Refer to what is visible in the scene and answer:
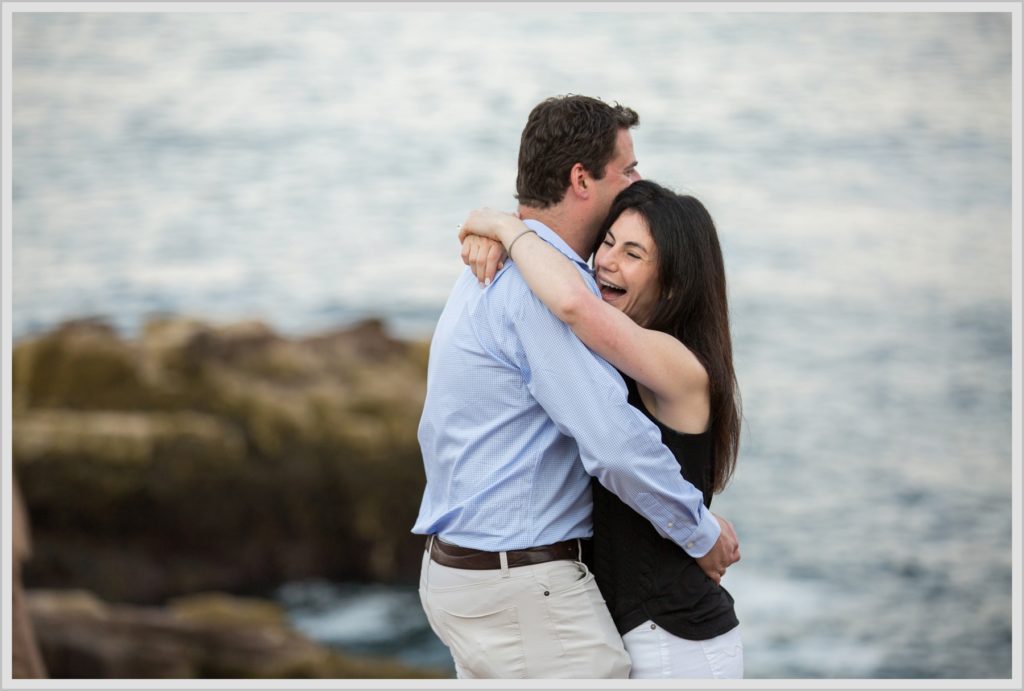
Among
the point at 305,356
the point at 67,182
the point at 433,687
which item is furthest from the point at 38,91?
the point at 433,687

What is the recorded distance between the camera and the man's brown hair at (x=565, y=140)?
107 inches

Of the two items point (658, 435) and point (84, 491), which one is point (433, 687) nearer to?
point (658, 435)

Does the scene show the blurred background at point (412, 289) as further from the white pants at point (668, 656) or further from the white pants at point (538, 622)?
the white pants at point (668, 656)

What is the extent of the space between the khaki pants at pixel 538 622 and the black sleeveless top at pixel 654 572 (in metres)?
0.05

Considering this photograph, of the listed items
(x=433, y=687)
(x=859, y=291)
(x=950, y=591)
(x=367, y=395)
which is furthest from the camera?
(x=859, y=291)

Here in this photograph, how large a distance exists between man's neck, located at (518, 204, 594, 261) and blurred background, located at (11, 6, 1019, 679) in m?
6.18

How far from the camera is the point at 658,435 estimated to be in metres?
2.53

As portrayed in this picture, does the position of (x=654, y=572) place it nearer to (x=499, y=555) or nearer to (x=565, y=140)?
(x=499, y=555)

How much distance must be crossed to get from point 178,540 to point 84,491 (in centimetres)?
76

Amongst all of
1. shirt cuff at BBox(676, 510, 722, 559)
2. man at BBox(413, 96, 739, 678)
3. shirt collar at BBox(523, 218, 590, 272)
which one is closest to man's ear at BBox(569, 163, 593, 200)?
man at BBox(413, 96, 739, 678)

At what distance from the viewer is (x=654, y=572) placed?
2637mm

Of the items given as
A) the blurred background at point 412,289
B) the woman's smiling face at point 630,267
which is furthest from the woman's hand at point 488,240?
the blurred background at point 412,289

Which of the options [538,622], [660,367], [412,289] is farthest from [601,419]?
[412,289]

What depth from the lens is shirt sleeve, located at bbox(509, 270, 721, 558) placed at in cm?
247
